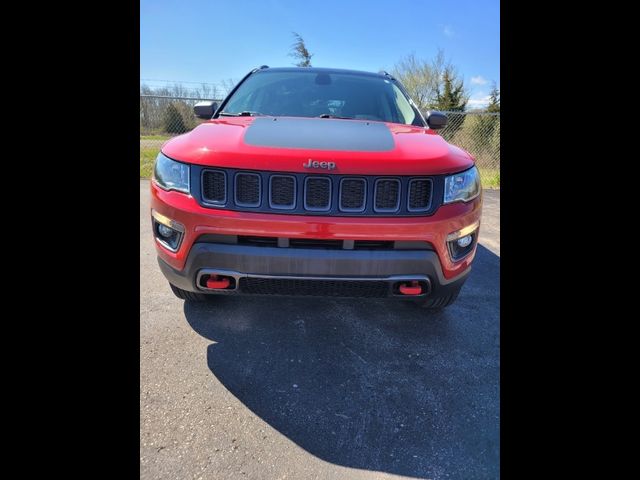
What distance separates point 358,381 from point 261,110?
2102 mm

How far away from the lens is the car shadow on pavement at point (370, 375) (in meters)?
1.55

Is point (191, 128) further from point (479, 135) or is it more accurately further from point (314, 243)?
point (314, 243)

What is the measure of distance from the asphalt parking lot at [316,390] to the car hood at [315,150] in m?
1.16

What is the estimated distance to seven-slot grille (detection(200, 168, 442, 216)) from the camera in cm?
174

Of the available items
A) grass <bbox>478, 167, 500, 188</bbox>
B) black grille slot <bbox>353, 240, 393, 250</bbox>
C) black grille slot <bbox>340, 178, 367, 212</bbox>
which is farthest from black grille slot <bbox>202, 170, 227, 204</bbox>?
grass <bbox>478, 167, 500, 188</bbox>

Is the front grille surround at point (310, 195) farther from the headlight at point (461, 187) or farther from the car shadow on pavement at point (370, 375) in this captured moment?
the car shadow on pavement at point (370, 375)

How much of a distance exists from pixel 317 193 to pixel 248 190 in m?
0.35

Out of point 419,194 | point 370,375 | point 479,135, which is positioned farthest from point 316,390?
point 479,135

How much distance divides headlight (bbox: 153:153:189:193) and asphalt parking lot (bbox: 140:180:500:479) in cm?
105

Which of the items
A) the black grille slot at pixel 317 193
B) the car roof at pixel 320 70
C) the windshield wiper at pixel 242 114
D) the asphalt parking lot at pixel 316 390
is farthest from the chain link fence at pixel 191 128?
the black grille slot at pixel 317 193

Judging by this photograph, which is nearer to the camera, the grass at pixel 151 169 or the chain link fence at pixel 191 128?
the grass at pixel 151 169

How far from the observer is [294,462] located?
1.46m
